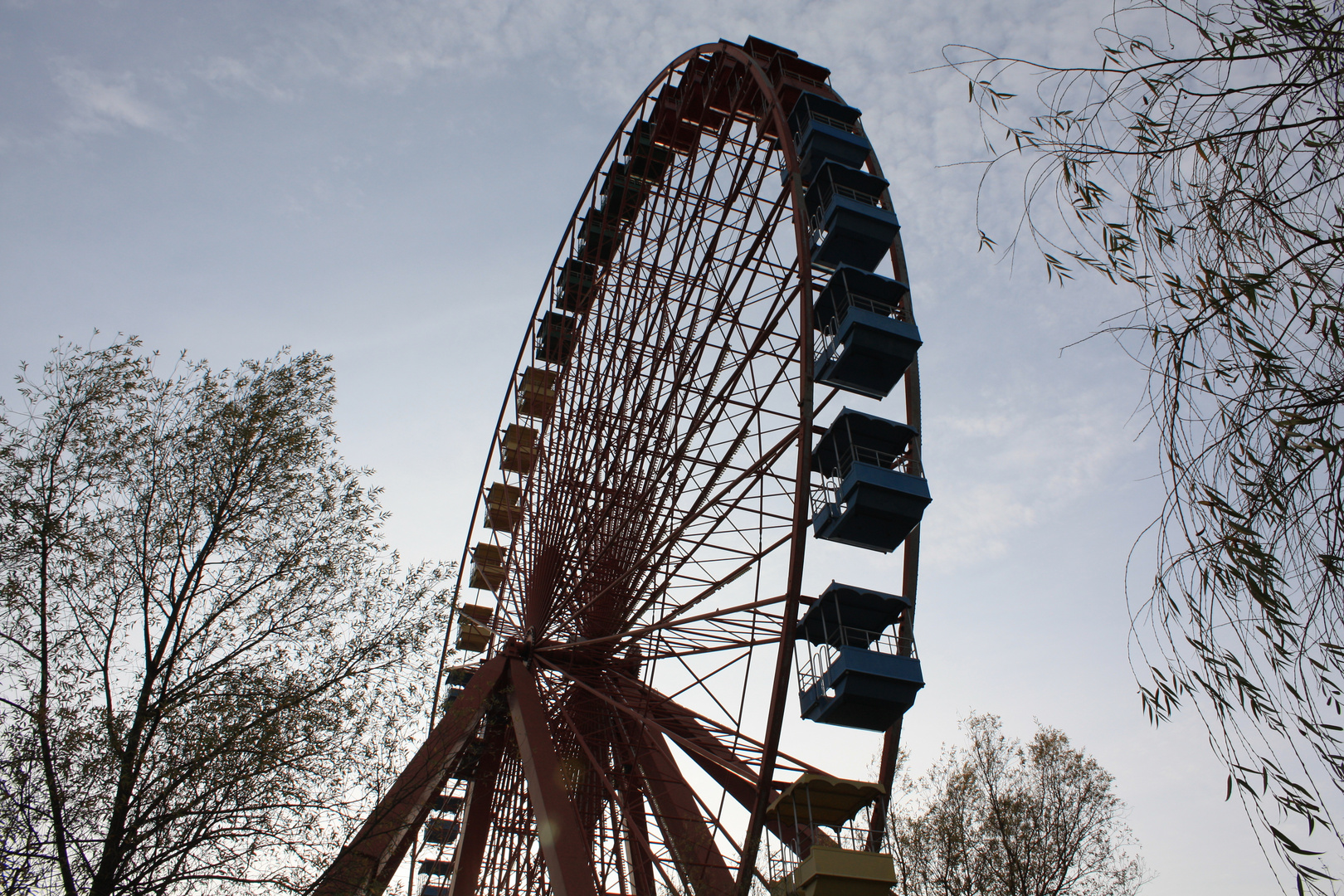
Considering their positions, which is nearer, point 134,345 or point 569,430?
point 134,345

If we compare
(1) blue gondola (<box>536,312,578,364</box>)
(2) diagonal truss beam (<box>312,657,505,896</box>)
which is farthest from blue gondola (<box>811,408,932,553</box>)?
(1) blue gondola (<box>536,312,578,364</box>)

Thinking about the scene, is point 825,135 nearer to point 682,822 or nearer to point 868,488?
point 868,488

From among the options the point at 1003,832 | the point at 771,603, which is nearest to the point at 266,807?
the point at 771,603

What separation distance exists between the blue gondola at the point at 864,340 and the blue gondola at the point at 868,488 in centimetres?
48

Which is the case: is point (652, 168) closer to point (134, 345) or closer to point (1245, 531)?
point (134, 345)

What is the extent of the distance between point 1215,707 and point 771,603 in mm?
6719

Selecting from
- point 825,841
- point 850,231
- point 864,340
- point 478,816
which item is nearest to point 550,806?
point 825,841

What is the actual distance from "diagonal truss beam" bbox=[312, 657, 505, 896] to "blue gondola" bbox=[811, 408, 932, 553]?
567 centimetres

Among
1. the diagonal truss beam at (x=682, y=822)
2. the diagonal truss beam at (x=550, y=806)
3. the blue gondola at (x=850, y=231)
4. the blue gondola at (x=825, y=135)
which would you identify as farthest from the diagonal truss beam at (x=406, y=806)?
the blue gondola at (x=825, y=135)

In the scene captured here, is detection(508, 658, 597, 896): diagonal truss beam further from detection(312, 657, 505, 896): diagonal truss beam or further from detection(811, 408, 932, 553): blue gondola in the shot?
detection(811, 408, 932, 553): blue gondola

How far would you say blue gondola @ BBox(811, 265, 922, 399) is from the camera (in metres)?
11.5

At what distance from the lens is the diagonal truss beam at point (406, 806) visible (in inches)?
338

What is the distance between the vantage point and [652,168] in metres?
A: 17.3

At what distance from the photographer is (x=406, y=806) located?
11.1 meters
